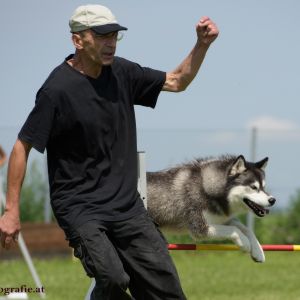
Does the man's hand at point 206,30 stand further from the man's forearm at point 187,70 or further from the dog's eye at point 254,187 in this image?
the dog's eye at point 254,187

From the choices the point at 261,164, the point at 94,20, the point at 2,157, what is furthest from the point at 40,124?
the point at 2,157

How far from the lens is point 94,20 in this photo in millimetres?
4523

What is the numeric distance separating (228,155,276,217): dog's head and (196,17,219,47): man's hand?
1898 millimetres

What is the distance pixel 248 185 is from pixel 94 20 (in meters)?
2.54

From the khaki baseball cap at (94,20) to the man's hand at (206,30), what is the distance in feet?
1.70

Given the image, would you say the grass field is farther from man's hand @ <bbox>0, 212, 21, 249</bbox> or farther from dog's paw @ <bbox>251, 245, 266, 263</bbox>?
man's hand @ <bbox>0, 212, 21, 249</bbox>

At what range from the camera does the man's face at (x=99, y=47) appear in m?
4.53

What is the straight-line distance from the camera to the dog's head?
6.59 meters

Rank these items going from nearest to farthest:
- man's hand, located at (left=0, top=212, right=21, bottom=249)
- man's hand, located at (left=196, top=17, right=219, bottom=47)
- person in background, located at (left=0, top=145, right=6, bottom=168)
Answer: man's hand, located at (left=0, top=212, right=21, bottom=249) < man's hand, located at (left=196, top=17, right=219, bottom=47) < person in background, located at (left=0, top=145, right=6, bottom=168)

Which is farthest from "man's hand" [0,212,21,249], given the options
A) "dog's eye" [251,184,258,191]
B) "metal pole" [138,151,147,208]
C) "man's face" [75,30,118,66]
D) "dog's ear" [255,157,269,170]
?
"dog's ear" [255,157,269,170]

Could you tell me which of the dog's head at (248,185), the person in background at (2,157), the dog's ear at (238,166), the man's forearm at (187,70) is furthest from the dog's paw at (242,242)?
the person in background at (2,157)

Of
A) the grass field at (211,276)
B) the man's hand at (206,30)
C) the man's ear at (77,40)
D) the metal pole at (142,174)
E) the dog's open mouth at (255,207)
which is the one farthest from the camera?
the grass field at (211,276)

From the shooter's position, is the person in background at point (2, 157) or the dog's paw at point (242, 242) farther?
the person in background at point (2, 157)

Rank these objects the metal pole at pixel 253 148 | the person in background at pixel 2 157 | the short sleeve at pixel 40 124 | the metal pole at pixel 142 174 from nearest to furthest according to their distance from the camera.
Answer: the short sleeve at pixel 40 124, the metal pole at pixel 142 174, the person in background at pixel 2 157, the metal pole at pixel 253 148
